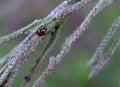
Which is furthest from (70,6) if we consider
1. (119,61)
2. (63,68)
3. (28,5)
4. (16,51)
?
(28,5)

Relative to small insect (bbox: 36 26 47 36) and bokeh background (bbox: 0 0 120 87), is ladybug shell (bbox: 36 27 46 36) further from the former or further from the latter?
bokeh background (bbox: 0 0 120 87)

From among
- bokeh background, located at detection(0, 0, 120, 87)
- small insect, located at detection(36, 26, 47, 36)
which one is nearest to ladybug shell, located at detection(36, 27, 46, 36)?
small insect, located at detection(36, 26, 47, 36)

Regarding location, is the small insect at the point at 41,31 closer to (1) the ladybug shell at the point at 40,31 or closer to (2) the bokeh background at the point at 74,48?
(1) the ladybug shell at the point at 40,31

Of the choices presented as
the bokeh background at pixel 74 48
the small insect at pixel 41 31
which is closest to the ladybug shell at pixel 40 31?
the small insect at pixel 41 31

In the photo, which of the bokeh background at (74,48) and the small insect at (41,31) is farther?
the bokeh background at (74,48)

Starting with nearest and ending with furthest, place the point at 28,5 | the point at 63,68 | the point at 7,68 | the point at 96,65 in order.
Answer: the point at 7,68, the point at 96,65, the point at 63,68, the point at 28,5

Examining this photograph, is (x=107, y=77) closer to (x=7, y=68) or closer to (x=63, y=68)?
(x=63, y=68)

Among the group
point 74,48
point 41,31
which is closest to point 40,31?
point 41,31

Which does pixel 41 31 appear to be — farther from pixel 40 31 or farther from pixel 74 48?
pixel 74 48
